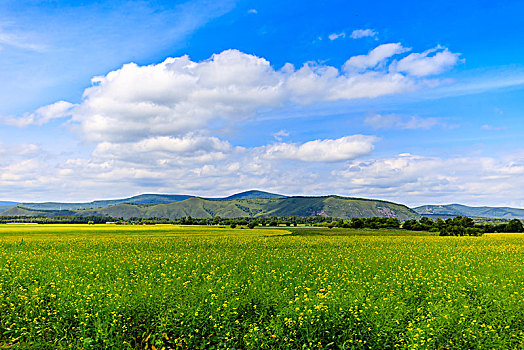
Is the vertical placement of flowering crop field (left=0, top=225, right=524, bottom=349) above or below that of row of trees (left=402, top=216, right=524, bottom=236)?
above

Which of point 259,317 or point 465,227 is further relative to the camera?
point 465,227

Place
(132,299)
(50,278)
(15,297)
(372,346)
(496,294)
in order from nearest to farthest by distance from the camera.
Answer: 1. (372,346)
2. (132,299)
3. (496,294)
4. (15,297)
5. (50,278)

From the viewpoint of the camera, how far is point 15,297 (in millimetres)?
15688

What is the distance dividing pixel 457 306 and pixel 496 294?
252cm

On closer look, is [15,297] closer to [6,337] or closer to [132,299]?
[6,337]

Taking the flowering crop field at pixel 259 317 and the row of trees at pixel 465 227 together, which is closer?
the flowering crop field at pixel 259 317

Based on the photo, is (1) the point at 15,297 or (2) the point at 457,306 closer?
(2) the point at 457,306

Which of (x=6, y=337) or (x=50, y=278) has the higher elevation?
(x=50, y=278)

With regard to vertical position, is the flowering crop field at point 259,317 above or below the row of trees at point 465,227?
above

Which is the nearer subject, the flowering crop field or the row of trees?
the flowering crop field

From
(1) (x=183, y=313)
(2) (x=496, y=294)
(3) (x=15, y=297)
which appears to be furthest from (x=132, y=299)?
(2) (x=496, y=294)

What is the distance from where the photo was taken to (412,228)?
11850 cm

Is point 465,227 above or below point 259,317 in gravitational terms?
below

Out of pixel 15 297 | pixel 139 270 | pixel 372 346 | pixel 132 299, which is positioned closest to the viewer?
pixel 372 346
